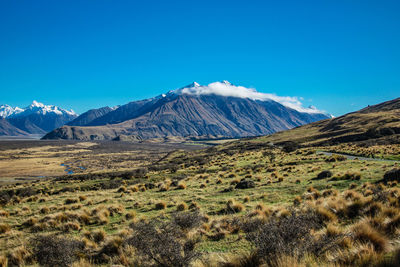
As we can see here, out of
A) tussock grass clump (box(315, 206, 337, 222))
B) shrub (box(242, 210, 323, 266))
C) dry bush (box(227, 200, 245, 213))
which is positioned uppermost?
shrub (box(242, 210, 323, 266))

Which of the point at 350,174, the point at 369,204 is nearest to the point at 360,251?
the point at 369,204

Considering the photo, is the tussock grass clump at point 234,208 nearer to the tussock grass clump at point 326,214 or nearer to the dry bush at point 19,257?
the tussock grass clump at point 326,214

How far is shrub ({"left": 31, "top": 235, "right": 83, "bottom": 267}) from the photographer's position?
672 centimetres

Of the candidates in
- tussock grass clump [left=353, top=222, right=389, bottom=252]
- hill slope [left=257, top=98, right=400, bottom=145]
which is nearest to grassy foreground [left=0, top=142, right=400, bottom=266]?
tussock grass clump [left=353, top=222, right=389, bottom=252]

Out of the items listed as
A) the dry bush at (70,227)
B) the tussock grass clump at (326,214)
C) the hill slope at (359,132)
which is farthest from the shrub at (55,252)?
the hill slope at (359,132)

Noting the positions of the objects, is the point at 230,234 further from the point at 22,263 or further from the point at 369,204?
the point at 22,263

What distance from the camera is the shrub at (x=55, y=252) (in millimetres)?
6723

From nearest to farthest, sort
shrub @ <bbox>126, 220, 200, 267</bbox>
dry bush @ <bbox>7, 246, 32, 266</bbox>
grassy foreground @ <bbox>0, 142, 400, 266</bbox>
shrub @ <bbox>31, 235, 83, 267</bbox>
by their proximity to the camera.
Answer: grassy foreground @ <bbox>0, 142, 400, 266</bbox>, shrub @ <bbox>126, 220, 200, 267</bbox>, shrub @ <bbox>31, 235, 83, 267</bbox>, dry bush @ <bbox>7, 246, 32, 266</bbox>

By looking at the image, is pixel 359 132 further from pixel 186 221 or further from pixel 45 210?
pixel 45 210

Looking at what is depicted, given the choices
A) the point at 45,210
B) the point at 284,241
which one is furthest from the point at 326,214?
the point at 45,210

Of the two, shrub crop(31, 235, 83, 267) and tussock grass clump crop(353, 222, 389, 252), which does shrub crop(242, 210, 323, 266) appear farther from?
shrub crop(31, 235, 83, 267)

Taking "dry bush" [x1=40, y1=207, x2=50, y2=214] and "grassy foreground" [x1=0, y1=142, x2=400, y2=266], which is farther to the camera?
"dry bush" [x1=40, y1=207, x2=50, y2=214]

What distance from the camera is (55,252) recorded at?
23.1ft

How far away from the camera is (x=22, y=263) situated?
23.5ft
